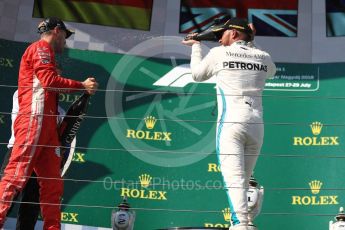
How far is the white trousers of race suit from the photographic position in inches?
124

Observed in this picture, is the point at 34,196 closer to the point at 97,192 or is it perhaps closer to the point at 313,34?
the point at 97,192

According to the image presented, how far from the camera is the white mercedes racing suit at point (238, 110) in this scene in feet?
10.5

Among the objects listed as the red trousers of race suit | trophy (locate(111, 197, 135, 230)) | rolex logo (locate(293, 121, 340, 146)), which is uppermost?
rolex logo (locate(293, 121, 340, 146))

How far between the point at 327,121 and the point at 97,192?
74.5 inches

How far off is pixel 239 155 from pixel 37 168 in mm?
986

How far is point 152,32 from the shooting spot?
6133mm

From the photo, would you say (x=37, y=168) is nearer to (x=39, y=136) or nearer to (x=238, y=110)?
(x=39, y=136)

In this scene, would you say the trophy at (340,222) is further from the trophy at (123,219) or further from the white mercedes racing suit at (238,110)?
the white mercedes racing suit at (238,110)

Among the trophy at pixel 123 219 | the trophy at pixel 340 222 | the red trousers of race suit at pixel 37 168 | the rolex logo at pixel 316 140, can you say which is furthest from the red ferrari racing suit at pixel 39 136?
the rolex logo at pixel 316 140

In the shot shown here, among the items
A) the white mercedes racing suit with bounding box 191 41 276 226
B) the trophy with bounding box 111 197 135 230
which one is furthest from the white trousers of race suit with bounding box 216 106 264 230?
the trophy with bounding box 111 197 135 230

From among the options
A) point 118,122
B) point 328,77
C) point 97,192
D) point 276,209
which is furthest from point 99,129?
point 328,77

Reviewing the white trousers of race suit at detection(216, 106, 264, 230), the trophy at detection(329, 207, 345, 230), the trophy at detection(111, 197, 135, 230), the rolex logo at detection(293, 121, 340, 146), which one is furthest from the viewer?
the rolex logo at detection(293, 121, 340, 146)

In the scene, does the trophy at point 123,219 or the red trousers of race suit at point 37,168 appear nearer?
the red trousers of race suit at point 37,168

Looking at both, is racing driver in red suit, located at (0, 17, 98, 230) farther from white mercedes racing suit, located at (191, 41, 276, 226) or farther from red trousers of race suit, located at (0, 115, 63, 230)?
white mercedes racing suit, located at (191, 41, 276, 226)
